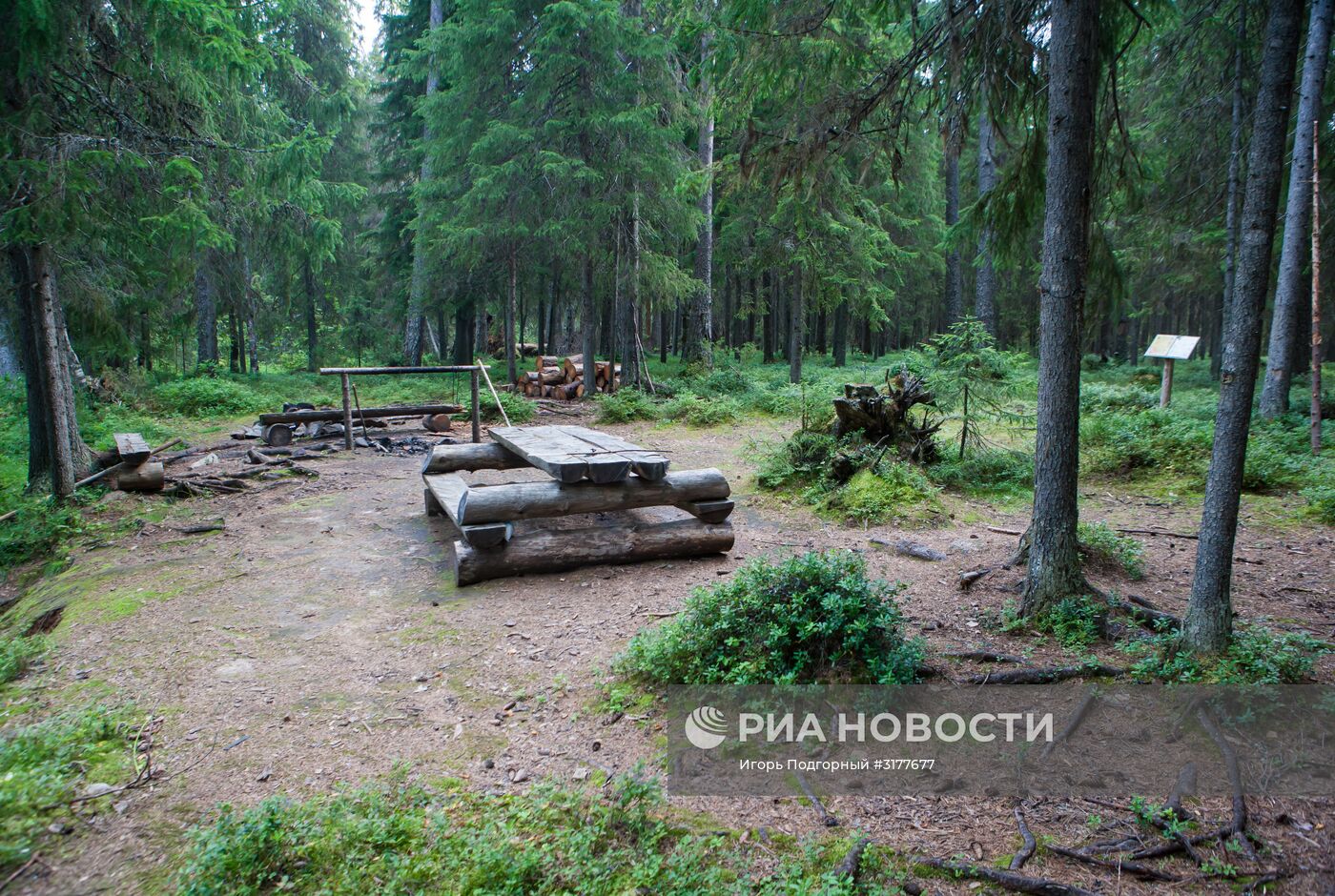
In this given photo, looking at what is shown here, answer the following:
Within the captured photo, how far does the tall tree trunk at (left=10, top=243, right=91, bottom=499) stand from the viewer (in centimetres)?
820

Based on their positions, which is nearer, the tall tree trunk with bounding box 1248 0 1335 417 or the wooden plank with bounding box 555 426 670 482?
the wooden plank with bounding box 555 426 670 482

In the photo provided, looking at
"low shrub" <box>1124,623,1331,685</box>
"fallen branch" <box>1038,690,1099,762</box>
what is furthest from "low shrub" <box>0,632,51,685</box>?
"low shrub" <box>1124,623,1331,685</box>

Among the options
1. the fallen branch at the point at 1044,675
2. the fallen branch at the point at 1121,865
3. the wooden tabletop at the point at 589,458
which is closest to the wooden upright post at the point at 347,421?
the wooden tabletop at the point at 589,458

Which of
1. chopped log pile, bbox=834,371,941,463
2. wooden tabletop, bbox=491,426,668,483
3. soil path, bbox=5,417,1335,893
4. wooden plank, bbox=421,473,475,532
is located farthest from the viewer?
chopped log pile, bbox=834,371,941,463

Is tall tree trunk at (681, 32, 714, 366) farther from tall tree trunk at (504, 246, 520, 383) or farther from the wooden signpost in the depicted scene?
the wooden signpost

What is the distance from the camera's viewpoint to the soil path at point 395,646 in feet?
10.5

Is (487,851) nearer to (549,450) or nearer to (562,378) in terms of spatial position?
(549,450)

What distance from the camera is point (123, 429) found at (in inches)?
566

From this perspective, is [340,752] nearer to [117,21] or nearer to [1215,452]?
[1215,452]

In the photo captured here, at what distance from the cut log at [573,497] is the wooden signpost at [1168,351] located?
10753mm

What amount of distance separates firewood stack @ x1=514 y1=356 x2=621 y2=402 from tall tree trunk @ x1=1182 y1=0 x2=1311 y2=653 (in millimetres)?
15958

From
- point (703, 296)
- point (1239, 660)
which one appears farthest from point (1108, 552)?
point (703, 296)

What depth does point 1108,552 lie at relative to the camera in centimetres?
586

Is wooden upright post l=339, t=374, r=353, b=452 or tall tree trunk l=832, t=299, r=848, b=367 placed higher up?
tall tree trunk l=832, t=299, r=848, b=367
